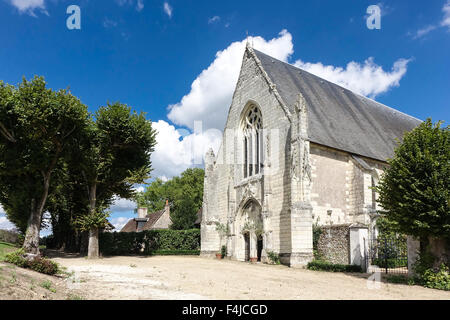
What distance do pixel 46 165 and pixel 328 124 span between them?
1691 cm

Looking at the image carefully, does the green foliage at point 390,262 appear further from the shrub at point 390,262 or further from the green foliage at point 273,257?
the green foliage at point 273,257

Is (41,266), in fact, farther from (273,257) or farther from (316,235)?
(316,235)

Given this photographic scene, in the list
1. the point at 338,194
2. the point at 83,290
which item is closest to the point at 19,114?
the point at 83,290

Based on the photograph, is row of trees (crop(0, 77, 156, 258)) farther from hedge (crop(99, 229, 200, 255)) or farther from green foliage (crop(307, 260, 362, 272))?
green foliage (crop(307, 260, 362, 272))

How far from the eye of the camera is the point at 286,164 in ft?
66.2

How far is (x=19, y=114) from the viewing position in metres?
15.9

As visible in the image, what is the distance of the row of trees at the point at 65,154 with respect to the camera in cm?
1633

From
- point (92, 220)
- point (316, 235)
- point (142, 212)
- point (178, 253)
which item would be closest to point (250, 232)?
point (316, 235)

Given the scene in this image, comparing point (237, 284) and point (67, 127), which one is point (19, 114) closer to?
point (67, 127)

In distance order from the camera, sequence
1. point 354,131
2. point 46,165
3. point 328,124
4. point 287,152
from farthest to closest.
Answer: point 354,131, point 328,124, point 287,152, point 46,165

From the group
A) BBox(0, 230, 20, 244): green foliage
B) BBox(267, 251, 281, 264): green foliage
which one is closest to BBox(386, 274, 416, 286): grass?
BBox(267, 251, 281, 264): green foliage

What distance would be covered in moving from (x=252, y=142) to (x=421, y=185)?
13510 millimetres

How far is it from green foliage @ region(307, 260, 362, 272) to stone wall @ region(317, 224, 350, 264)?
2.54ft
